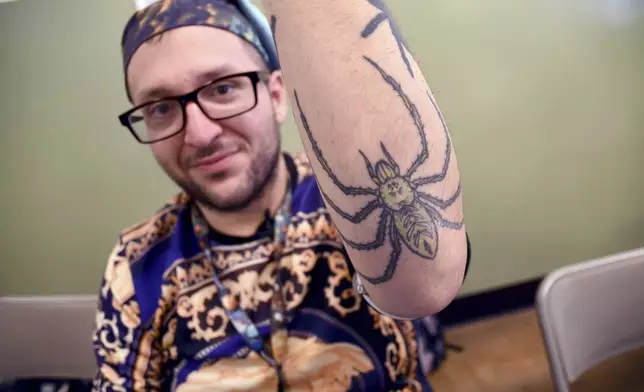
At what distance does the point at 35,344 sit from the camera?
1.02 metres

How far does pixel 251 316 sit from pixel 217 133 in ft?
1.06

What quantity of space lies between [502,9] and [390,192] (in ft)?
4.89

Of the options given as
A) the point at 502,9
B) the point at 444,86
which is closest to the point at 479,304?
the point at 444,86

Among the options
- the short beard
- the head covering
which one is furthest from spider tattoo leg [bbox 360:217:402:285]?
the head covering

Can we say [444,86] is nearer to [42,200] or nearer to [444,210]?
[444,210]

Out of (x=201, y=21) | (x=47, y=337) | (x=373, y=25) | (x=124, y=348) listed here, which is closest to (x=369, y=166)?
(x=373, y=25)

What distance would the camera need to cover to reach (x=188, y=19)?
723 mm

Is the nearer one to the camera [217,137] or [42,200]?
[217,137]

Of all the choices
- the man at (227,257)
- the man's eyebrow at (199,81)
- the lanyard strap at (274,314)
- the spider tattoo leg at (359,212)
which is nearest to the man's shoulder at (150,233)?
the man at (227,257)

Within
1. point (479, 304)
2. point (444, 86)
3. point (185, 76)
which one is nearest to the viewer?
point (185, 76)

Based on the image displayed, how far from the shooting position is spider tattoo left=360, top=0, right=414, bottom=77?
0.38 metres

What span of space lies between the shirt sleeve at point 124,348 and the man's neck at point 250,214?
0.20 m

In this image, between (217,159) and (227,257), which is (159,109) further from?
(227,257)

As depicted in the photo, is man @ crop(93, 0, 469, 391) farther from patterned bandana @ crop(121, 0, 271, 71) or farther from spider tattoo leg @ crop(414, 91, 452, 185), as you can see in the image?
spider tattoo leg @ crop(414, 91, 452, 185)
